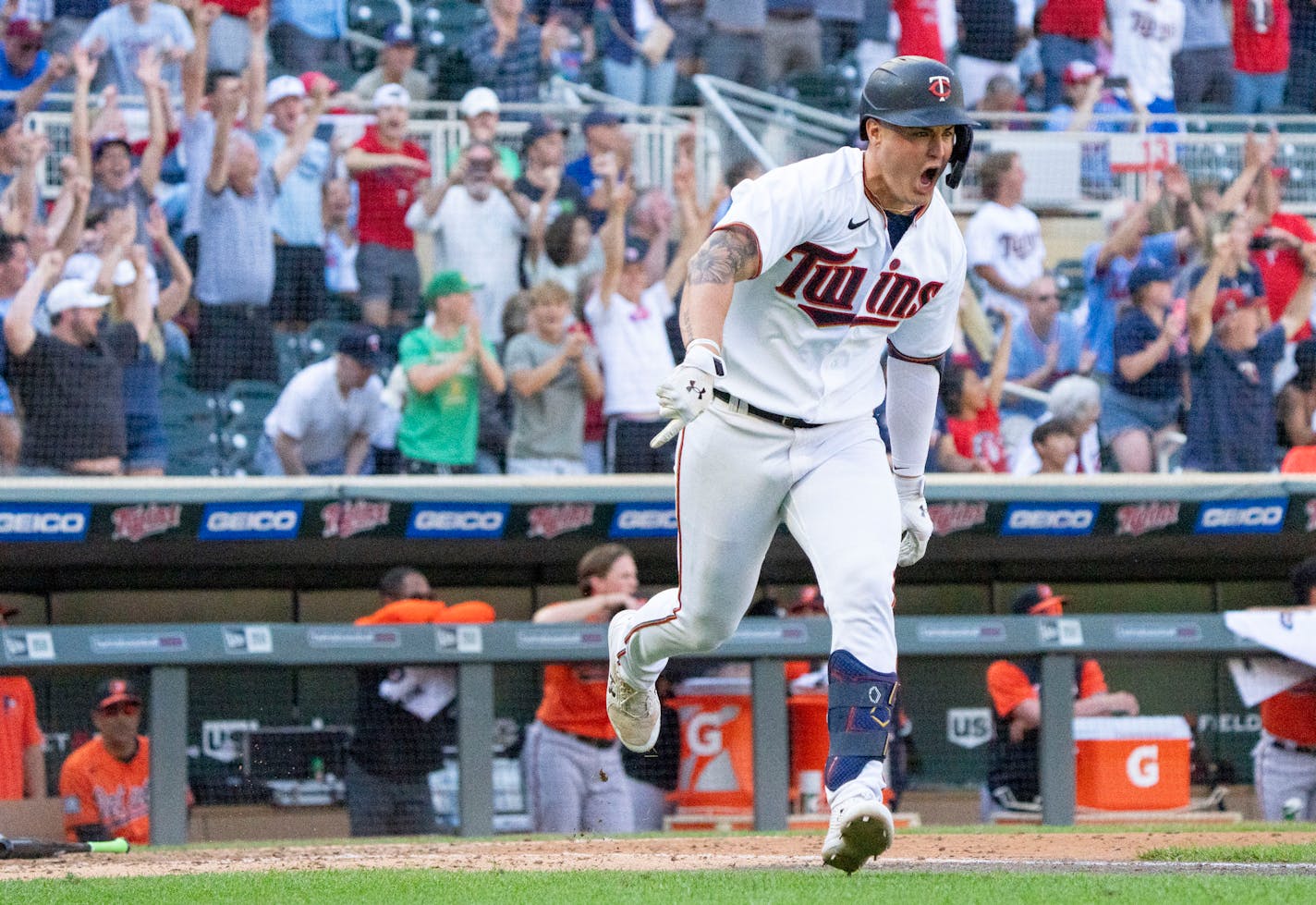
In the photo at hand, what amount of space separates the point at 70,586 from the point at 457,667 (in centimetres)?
241

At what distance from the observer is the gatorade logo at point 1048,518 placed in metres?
8.88

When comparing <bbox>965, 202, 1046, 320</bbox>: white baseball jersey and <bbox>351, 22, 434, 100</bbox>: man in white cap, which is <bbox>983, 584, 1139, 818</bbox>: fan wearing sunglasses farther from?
<bbox>351, 22, 434, 100</bbox>: man in white cap

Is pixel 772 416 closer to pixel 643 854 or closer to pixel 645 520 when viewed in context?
pixel 643 854

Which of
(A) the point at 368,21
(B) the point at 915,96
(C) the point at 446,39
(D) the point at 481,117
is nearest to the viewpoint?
(B) the point at 915,96

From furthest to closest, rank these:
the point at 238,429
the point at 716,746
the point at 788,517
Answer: the point at 238,429
the point at 716,746
the point at 788,517

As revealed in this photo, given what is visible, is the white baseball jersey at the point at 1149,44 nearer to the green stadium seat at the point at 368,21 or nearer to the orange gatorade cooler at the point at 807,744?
the green stadium seat at the point at 368,21

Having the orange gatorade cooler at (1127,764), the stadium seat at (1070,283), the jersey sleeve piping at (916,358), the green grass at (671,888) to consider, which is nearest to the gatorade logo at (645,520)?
the orange gatorade cooler at (1127,764)

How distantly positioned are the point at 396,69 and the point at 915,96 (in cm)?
624

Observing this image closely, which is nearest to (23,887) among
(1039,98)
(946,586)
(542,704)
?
(542,704)

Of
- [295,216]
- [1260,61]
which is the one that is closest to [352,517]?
[295,216]

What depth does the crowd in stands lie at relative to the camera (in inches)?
325

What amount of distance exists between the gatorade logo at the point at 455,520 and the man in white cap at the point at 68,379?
1313 millimetres

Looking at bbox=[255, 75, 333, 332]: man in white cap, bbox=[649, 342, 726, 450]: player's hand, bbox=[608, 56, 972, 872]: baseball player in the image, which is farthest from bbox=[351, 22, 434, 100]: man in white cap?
bbox=[649, 342, 726, 450]: player's hand

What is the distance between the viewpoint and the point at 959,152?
4391 mm
